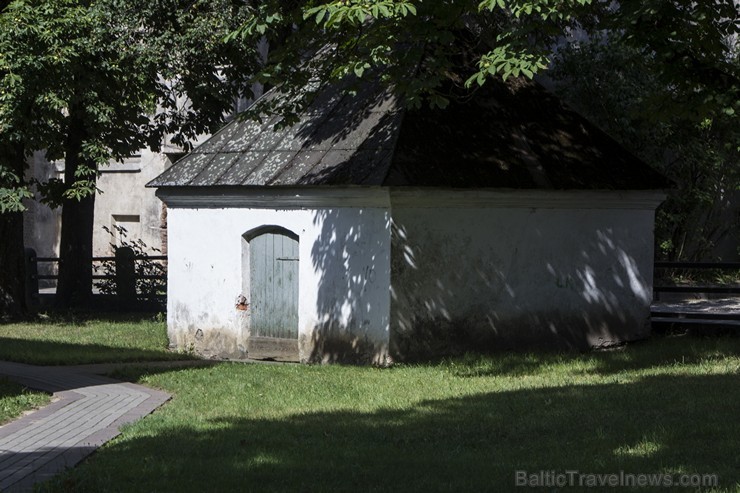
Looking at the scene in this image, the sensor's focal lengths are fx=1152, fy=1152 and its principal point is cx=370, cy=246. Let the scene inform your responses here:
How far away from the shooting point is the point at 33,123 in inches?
811

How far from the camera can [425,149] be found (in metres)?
15.7

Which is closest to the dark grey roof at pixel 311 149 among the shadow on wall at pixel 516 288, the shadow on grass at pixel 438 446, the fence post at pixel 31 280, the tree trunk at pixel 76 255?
the shadow on wall at pixel 516 288

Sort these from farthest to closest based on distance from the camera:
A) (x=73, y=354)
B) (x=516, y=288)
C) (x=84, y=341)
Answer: (x=84, y=341), (x=73, y=354), (x=516, y=288)

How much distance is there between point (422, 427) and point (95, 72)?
12.0m

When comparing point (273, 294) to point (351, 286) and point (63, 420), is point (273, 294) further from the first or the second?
point (63, 420)

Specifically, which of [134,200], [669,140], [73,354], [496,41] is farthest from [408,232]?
[134,200]

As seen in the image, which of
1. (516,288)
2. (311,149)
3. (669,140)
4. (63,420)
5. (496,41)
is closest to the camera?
(63,420)

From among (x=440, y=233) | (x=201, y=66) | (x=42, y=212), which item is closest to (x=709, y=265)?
(x=440, y=233)

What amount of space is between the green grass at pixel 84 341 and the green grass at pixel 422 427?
2221mm

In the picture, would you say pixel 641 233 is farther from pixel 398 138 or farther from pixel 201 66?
pixel 201 66

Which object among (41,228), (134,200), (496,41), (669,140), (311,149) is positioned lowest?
(41,228)

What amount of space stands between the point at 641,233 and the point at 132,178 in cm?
1868

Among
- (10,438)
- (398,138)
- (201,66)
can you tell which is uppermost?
(201,66)

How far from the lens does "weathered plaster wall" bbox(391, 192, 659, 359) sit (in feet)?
51.0
